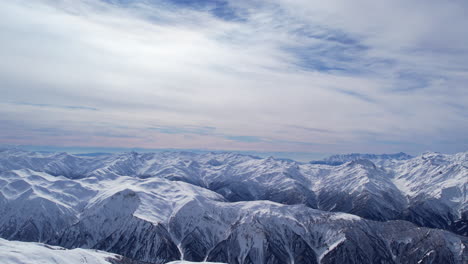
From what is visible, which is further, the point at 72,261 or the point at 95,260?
the point at 95,260

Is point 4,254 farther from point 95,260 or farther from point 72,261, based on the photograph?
point 95,260

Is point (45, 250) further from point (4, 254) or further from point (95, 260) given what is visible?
point (95, 260)

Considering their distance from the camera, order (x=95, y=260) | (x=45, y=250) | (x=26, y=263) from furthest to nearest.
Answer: (x=95, y=260) < (x=45, y=250) < (x=26, y=263)

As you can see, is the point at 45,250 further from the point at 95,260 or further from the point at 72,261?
the point at 95,260

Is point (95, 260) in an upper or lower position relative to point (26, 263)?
lower

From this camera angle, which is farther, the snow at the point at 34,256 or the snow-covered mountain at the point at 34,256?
the snow at the point at 34,256

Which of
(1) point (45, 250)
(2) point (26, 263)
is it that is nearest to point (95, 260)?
(1) point (45, 250)

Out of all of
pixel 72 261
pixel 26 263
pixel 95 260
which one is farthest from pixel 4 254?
pixel 95 260

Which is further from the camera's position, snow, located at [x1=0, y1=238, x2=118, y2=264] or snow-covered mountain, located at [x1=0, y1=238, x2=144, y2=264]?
snow, located at [x1=0, y1=238, x2=118, y2=264]

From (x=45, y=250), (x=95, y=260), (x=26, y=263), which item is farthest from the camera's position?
Answer: (x=95, y=260)

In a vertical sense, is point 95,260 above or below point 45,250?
below
